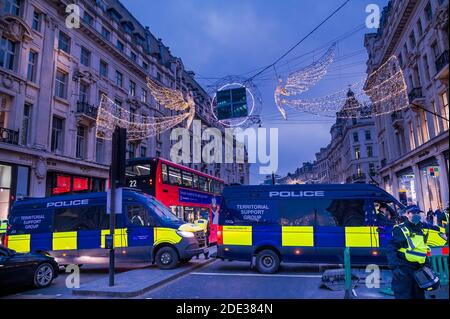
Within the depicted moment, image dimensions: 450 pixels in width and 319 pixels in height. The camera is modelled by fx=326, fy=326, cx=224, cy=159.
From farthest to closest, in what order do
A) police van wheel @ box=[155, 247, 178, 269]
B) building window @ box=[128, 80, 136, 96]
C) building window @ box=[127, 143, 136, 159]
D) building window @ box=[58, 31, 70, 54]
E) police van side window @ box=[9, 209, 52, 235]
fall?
1. building window @ box=[128, 80, 136, 96]
2. building window @ box=[127, 143, 136, 159]
3. building window @ box=[58, 31, 70, 54]
4. police van side window @ box=[9, 209, 52, 235]
5. police van wheel @ box=[155, 247, 178, 269]

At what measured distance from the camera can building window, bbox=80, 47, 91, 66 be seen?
83.0 feet

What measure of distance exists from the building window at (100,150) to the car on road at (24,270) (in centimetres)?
1888

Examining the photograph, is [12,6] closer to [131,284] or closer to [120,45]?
[120,45]

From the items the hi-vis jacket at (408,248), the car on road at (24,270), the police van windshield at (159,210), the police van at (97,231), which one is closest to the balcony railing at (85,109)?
the police van at (97,231)

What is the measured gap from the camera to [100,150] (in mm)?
27109

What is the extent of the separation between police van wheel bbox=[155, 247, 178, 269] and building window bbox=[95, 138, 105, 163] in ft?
59.2

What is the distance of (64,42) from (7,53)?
5.60 m

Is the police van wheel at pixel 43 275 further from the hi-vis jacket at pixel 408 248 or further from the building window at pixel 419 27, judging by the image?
the building window at pixel 419 27

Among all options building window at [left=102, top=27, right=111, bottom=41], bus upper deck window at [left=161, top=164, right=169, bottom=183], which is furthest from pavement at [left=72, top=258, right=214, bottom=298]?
building window at [left=102, top=27, right=111, bottom=41]

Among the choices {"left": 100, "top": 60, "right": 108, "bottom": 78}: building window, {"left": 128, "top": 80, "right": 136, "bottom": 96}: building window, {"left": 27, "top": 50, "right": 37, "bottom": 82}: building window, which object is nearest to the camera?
{"left": 27, "top": 50, "right": 37, "bottom": 82}: building window

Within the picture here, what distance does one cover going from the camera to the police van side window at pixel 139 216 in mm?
11188

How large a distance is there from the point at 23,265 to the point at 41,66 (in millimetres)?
16503

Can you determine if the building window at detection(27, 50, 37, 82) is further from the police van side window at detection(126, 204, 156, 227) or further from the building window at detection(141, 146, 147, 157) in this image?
the police van side window at detection(126, 204, 156, 227)
